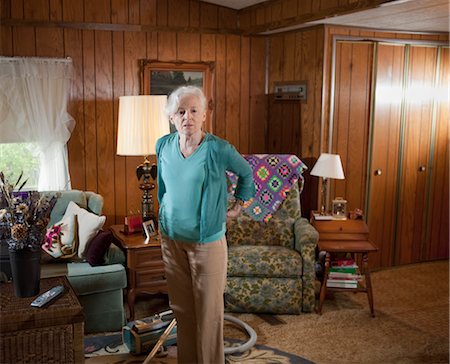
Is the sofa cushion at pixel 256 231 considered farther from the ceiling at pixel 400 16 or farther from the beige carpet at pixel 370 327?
the ceiling at pixel 400 16

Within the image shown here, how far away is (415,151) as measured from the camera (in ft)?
16.2

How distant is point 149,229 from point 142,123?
0.74 m

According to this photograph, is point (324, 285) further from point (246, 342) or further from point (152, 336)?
point (152, 336)

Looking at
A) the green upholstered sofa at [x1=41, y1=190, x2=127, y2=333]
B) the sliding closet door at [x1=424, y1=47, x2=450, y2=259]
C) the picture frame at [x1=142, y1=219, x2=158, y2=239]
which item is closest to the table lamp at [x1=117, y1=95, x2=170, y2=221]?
the picture frame at [x1=142, y1=219, x2=158, y2=239]

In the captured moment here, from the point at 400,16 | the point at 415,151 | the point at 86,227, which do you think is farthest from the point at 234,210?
the point at 415,151

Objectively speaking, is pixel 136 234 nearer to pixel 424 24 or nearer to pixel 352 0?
pixel 352 0

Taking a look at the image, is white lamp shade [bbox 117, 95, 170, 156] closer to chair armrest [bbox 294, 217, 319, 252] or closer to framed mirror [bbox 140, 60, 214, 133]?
framed mirror [bbox 140, 60, 214, 133]

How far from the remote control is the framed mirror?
6.93 ft

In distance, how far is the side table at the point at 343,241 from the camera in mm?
3961

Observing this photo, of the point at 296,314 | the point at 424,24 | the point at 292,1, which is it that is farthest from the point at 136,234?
the point at 424,24

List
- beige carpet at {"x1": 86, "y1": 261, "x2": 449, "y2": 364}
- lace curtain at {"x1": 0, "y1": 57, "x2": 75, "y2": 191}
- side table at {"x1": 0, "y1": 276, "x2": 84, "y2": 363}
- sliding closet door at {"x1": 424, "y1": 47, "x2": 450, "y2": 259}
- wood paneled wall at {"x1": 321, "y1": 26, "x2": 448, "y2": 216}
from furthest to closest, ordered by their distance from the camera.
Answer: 1. sliding closet door at {"x1": 424, "y1": 47, "x2": 450, "y2": 259}
2. wood paneled wall at {"x1": 321, "y1": 26, "x2": 448, "y2": 216}
3. lace curtain at {"x1": 0, "y1": 57, "x2": 75, "y2": 191}
4. beige carpet at {"x1": 86, "y1": 261, "x2": 449, "y2": 364}
5. side table at {"x1": 0, "y1": 276, "x2": 84, "y2": 363}

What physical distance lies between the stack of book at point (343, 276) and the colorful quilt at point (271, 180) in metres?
0.62

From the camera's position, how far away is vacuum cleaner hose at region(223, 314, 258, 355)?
3.32m

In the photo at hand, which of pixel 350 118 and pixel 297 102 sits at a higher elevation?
pixel 297 102
